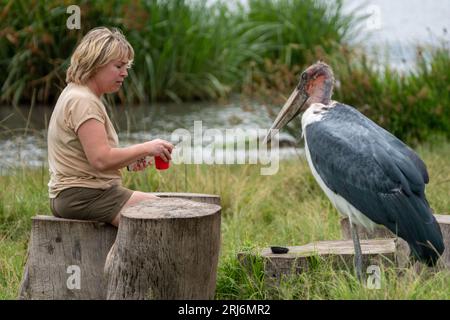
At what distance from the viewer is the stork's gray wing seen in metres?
5.01

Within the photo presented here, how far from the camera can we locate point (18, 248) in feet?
20.9

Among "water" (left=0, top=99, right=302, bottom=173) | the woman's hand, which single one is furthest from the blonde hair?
"water" (left=0, top=99, right=302, bottom=173)

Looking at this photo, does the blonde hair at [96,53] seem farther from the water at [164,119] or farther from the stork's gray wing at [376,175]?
the water at [164,119]

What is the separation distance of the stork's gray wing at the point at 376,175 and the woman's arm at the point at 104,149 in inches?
35.7

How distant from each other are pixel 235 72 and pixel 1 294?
9578 mm

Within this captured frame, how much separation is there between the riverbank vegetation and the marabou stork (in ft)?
15.9

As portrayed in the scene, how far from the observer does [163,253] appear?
454 cm

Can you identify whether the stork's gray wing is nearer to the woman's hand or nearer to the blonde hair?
the woman's hand

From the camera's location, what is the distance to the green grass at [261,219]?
4.98 m

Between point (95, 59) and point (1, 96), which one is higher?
point (95, 59)

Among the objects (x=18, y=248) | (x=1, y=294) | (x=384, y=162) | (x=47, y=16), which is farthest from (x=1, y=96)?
(x=384, y=162)

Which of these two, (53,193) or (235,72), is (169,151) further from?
(235,72)

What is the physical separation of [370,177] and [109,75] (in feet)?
4.75
